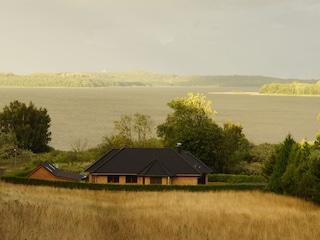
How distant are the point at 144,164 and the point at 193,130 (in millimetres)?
16498

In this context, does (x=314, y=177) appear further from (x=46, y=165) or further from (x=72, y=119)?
(x=72, y=119)

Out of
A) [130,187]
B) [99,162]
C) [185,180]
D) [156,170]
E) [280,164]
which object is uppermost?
[280,164]

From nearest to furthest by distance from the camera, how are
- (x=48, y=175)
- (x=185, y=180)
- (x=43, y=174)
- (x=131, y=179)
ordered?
1. (x=131, y=179)
2. (x=185, y=180)
3. (x=48, y=175)
4. (x=43, y=174)

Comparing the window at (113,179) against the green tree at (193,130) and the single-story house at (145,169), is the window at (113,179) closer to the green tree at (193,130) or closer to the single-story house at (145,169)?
the single-story house at (145,169)

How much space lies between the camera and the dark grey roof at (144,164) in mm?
50000

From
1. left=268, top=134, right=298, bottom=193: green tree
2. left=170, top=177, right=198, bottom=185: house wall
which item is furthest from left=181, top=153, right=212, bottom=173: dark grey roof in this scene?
left=268, top=134, right=298, bottom=193: green tree

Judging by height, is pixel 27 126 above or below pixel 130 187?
above

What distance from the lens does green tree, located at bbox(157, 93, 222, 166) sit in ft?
213

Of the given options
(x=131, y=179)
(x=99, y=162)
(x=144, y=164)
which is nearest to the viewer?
(x=131, y=179)

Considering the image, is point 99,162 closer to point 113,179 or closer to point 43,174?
point 113,179

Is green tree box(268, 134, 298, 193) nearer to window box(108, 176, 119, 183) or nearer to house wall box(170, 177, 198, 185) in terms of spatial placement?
house wall box(170, 177, 198, 185)

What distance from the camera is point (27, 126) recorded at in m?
91.1

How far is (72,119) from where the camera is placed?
→ 541 ft

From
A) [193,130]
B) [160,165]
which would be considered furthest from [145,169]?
[193,130]
